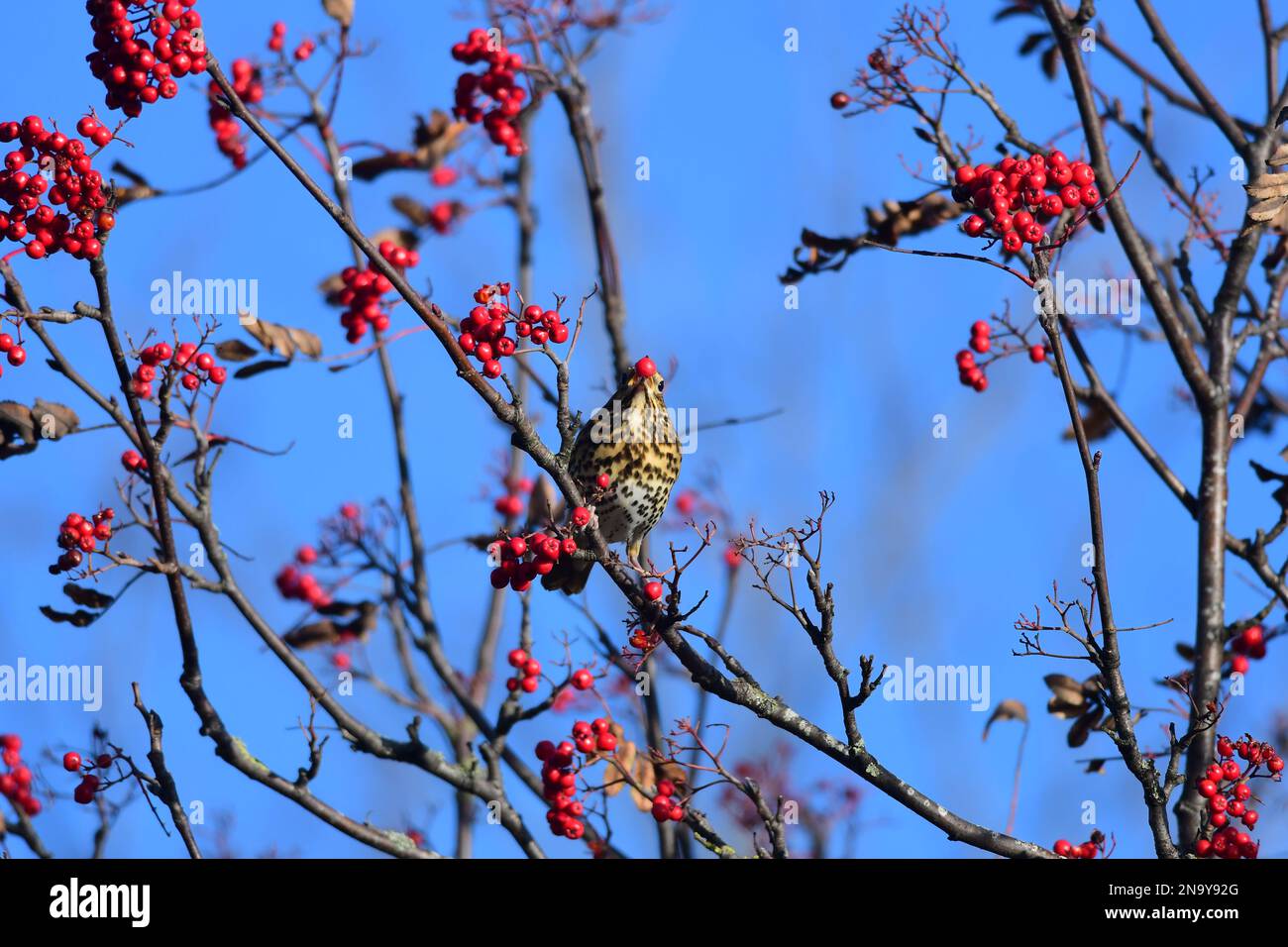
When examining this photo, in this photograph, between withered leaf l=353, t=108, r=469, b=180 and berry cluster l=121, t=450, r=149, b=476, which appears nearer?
berry cluster l=121, t=450, r=149, b=476

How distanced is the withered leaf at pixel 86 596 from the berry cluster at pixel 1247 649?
339 cm

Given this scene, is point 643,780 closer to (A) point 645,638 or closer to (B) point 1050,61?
(A) point 645,638

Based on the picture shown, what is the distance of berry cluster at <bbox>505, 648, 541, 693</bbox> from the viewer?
4.52 meters

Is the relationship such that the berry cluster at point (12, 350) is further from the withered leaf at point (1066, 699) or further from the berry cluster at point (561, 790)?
the withered leaf at point (1066, 699)

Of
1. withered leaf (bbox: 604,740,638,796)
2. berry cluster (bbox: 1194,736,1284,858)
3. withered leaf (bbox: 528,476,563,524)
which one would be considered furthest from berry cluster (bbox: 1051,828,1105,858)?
withered leaf (bbox: 528,476,563,524)

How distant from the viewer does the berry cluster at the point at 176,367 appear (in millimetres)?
3893

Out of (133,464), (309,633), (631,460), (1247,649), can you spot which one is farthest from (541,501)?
(1247,649)

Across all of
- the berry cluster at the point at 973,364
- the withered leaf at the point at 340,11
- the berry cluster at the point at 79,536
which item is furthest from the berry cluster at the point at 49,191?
the berry cluster at the point at 973,364

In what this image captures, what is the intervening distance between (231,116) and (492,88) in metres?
1.01

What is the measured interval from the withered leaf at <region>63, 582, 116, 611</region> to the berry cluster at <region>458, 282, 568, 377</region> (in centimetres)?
159

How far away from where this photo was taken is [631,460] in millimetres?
5250

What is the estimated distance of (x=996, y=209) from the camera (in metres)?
3.06

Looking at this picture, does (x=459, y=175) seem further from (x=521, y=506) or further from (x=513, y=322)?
(x=513, y=322)

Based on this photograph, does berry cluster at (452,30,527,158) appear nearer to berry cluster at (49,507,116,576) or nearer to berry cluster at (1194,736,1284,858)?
berry cluster at (49,507,116,576)
